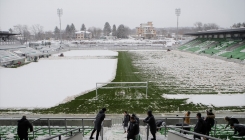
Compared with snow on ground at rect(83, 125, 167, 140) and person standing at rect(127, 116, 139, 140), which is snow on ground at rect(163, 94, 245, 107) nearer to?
snow on ground at rect(83, 125, 167, 140)

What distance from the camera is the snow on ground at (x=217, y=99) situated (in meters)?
15.9

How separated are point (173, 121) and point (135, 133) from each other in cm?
465

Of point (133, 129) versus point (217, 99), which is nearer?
point (133, 129)

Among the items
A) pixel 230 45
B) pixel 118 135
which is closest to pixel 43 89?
pixel 118 135

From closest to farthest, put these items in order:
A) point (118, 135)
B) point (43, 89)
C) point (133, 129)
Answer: point (133, 129)
point (118, 135)
point (43, 89)

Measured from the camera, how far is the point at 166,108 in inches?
589

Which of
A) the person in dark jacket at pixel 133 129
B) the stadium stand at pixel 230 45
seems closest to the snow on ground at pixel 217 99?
the person in dark jacket at pixel 133 129

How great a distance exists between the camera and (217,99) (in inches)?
666

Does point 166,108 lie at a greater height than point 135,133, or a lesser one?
lesser

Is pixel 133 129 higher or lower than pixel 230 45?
lower

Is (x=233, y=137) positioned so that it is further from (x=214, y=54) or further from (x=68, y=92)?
(x=214, y=54)

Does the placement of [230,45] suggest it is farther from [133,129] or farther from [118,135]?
[133,129]

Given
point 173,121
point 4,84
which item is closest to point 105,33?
point 4,84

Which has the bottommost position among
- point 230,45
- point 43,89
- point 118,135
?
point 43,89
